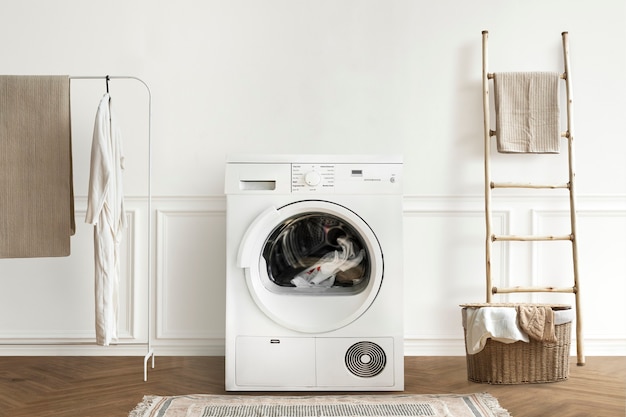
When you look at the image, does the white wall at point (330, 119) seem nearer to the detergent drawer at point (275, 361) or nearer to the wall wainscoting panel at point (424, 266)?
the wall wainscoting panel at point (424, 266)

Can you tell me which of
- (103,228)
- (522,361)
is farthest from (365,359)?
(103,228)

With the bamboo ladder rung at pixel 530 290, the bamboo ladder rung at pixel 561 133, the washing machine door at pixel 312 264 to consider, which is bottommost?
the bamboo ladder rung at pixel 530 290

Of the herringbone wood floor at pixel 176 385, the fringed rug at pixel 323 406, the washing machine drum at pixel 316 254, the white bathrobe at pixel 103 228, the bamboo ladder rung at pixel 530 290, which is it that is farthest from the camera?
the bamboo ladder rung at pixel 530 290

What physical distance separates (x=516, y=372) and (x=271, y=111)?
1.69 m

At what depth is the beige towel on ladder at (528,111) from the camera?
10.4 ft

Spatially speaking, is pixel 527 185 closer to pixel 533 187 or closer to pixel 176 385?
pixel 533 187

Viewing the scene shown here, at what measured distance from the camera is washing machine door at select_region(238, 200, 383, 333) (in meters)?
2.54

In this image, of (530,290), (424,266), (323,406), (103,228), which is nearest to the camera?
(323,406)

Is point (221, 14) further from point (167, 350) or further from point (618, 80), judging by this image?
point (618, 80)

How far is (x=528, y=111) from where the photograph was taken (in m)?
3.19

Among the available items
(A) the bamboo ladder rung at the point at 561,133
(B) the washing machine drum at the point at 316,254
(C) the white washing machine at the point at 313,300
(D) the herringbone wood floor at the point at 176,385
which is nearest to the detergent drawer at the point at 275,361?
(C) the white washing machine at the point at 313,300

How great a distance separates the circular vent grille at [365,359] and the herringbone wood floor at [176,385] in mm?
185

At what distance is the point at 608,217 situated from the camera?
10.7ft

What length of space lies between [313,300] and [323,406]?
0.42 m
